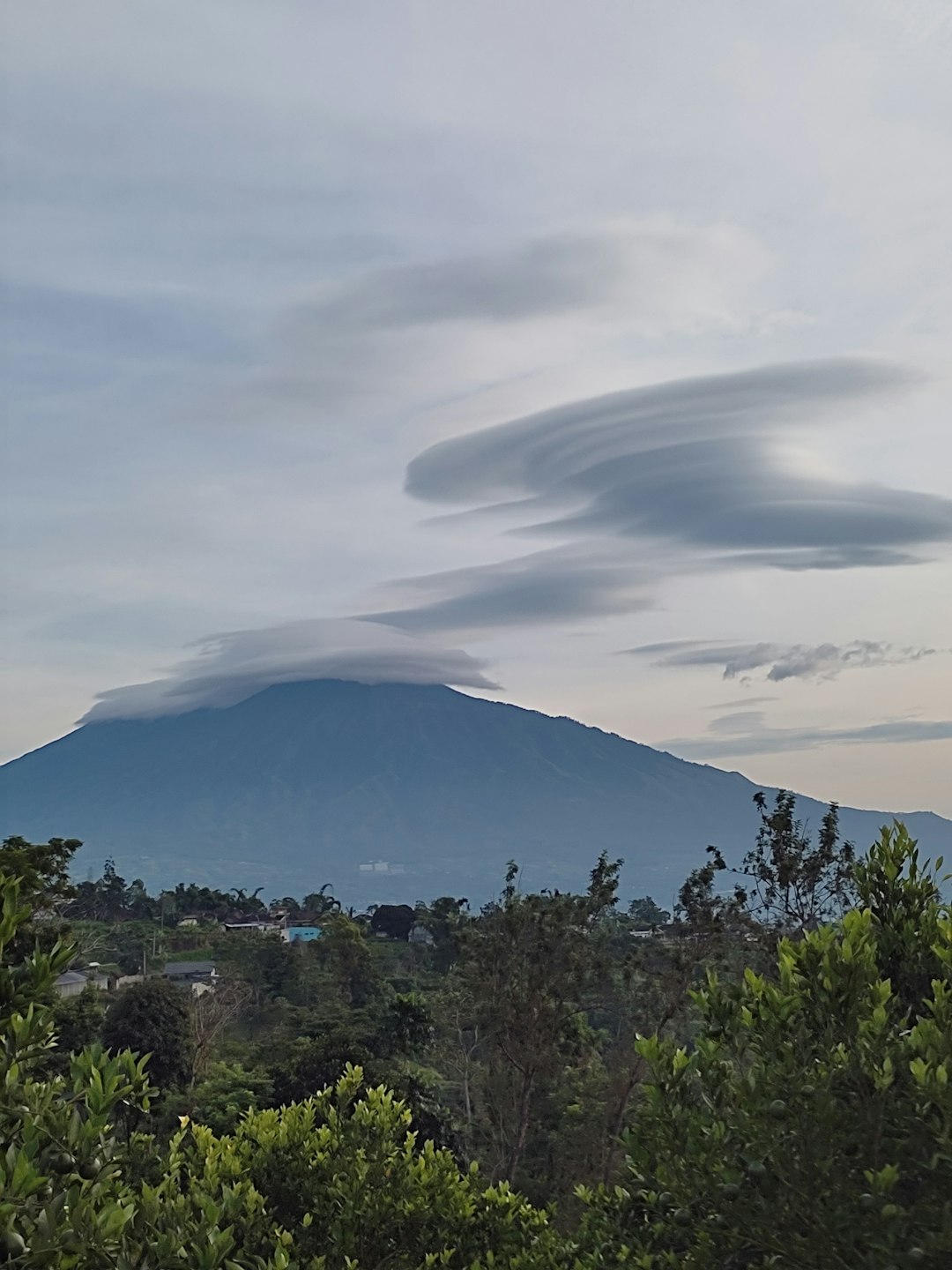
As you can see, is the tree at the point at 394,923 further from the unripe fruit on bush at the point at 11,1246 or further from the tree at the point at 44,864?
the unripe fruit on bush at the point at 11,1246

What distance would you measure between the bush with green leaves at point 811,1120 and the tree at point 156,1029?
82.2ft

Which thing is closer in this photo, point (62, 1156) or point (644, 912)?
point (62, 1156)

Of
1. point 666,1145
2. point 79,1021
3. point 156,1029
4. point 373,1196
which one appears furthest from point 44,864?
point 666,1145

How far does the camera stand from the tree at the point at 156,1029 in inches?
1097

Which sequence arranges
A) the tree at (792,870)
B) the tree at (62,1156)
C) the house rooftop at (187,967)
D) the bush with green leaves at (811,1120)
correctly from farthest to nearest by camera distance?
the house rooftop at (187,967), the tree at (792,870), the bush with green leaves at (811,1120), the tree at (62,1156)

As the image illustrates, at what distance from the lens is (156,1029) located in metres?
28.0

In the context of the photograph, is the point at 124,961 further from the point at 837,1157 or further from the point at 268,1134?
the point at 837,1157

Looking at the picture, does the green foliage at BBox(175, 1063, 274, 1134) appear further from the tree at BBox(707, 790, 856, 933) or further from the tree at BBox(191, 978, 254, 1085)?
the tree at BBox(707, 790, 856, 933)

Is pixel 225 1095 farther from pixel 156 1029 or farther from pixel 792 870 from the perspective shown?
pixel 792 870

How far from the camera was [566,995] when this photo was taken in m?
19.5

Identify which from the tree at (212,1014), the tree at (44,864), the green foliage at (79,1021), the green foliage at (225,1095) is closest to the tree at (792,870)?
the tree at (44,864)

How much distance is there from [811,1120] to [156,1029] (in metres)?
26.2

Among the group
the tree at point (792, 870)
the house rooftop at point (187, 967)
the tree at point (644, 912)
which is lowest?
the tree at point (644, 912)

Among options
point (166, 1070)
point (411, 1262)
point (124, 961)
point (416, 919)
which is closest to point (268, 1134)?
point (411, 1262)
